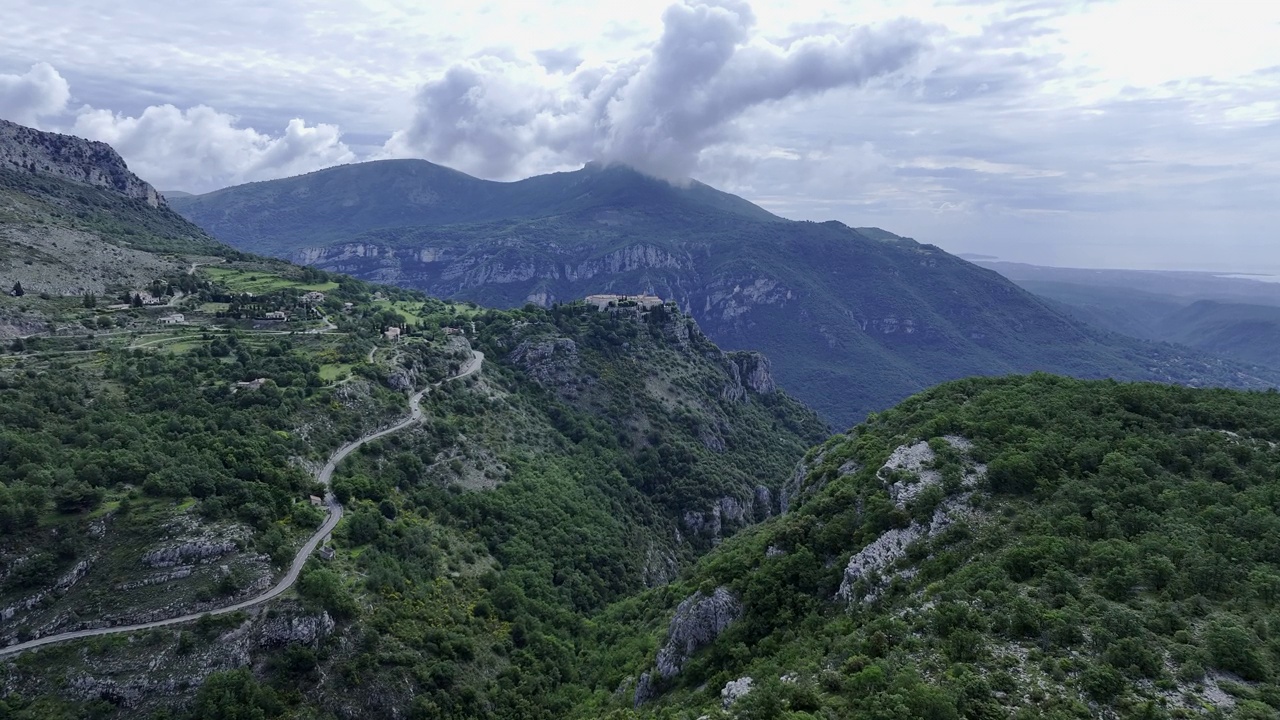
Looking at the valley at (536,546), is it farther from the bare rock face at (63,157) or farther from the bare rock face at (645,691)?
the bare rock face at (63,157)

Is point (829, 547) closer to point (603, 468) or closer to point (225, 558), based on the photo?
point (225, 558)

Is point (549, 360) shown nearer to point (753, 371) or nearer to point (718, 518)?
point (718, 518)

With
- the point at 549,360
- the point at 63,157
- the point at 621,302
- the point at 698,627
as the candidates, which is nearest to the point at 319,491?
the point at 698,627

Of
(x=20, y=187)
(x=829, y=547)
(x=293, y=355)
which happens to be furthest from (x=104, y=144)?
(x=829, y=547)

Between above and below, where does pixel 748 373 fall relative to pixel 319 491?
below

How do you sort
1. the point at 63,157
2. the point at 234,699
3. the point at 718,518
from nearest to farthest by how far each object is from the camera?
the point at 234,699, the point at 718,518, the point at 63,157

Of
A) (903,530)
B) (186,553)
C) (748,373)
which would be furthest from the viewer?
(748,373)

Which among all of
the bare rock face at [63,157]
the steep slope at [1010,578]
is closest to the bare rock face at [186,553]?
the steep slope at [1010,578]
